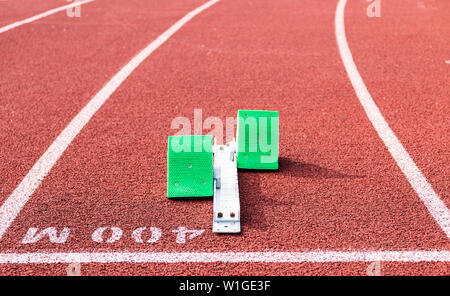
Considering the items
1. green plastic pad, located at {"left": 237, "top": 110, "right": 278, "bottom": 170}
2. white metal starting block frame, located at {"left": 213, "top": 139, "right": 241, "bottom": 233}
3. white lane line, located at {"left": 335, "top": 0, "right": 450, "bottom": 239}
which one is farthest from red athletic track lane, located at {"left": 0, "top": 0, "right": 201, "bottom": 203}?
white lane line, located at {"left": 335, "top": 0, "right": 450, "bottom": 239}

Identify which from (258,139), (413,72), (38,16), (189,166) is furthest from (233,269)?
(38,16)

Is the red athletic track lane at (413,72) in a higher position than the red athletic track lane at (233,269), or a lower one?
higher

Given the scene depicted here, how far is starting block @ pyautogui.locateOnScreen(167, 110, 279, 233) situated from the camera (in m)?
4.33

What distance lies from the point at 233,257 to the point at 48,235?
1441mm

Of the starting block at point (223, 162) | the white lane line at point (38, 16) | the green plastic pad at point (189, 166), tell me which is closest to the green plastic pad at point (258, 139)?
the starting block at point (223, 162)

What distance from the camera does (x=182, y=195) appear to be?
4.55m

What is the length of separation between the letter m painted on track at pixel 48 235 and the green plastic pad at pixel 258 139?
184 cm

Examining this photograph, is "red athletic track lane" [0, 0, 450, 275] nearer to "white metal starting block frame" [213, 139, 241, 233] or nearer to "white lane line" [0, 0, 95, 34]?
"white metal starting block frame" [213, 139, 241, 233]

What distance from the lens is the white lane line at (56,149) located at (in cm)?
436

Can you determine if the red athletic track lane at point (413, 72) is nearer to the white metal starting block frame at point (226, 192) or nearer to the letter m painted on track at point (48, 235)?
the white metal starting block frame at point (226, 192)

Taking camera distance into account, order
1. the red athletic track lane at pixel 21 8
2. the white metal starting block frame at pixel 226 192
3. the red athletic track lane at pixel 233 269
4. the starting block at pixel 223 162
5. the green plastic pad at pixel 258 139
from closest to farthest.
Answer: the red athletic track lane at pixel 233 269, the white metal starting block frame at pixel 226 192, the starting block at pixel 223 162, the green plastic pad at pixel 258 139, the red athletic track lane at pixel 21 8

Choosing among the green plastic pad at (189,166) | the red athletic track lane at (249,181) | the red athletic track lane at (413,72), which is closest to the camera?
the red athletic track lane at (249,181)

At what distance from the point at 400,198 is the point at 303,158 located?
1.10 m
